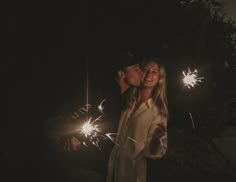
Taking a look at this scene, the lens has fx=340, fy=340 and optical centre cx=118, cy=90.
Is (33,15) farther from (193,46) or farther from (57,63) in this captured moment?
(193,46)

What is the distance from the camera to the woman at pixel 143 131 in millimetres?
3627

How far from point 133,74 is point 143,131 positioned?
0.67 meters

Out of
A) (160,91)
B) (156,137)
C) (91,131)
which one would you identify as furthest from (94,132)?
(160,91)

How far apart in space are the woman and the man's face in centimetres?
7

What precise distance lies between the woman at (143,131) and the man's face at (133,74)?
7 centimetres

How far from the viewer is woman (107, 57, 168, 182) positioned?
363 centimetres

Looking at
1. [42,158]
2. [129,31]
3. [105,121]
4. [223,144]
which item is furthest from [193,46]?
[223,144]

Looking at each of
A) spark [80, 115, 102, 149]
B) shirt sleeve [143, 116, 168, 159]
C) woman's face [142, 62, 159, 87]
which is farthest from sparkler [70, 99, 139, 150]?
woman's face [142, 62, 159, 87]

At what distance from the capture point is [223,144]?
1016 cm

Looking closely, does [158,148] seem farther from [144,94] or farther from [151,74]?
[151,74]

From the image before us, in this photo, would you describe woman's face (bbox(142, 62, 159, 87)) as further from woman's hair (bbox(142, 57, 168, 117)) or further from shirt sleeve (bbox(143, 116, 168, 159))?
shirt sleeve (bbox(143, 116, 168, 159))

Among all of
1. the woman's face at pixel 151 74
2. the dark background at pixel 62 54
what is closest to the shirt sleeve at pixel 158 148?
the woman's face at pixel 151 74

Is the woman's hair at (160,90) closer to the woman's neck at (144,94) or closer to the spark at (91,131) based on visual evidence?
the woman's neck at (144,94)

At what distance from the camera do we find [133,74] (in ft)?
12.6
